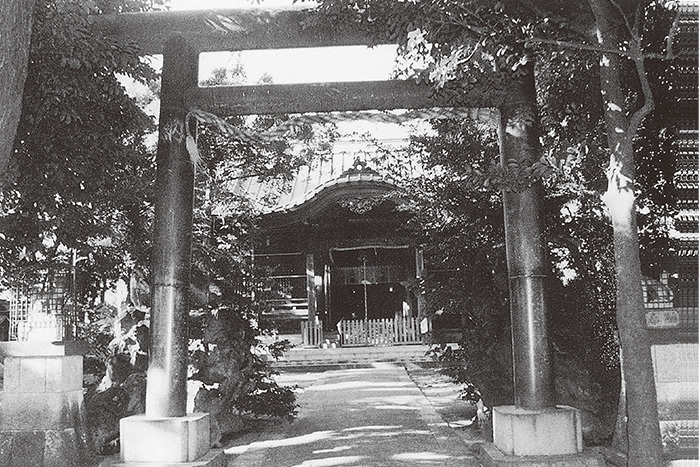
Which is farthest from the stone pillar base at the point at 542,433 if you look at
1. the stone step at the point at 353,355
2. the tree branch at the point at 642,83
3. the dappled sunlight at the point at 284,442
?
the stone step at the point at 353,355

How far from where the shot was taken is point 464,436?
289 inches

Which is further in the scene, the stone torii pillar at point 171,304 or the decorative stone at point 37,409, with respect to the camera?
the decorative stone at point 37,409

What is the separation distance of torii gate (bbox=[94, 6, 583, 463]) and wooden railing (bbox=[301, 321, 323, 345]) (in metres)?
10.6

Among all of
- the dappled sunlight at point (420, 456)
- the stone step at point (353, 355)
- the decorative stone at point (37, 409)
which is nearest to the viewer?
the decorative stone at point (37, 409)

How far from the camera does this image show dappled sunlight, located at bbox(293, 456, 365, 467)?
600cm

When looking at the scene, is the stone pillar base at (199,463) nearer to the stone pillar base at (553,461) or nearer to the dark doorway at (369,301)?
the stone pillar base at (553,461)

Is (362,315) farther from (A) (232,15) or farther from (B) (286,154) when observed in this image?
(A) (232,15)

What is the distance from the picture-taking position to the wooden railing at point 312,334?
53.5 feet

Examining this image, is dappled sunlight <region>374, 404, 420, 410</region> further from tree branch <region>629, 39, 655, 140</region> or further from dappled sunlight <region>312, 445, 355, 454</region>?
tree branch <region>629, 39, 655, 140</region>

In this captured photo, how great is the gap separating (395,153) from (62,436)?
19.5 ft

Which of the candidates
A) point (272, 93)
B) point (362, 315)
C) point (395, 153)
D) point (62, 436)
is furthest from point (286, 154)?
point (362, 315)

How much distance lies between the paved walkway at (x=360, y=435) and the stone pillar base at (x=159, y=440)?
1142 mm

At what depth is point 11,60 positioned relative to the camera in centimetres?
371

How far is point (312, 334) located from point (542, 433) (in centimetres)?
1153
